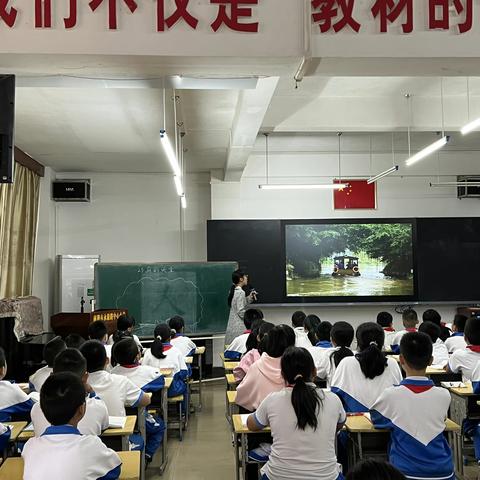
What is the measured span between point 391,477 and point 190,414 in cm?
513

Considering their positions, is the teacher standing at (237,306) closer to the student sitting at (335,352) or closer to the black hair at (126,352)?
the student sitting at (335,352)

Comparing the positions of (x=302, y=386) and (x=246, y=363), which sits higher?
(x=302, y=386)

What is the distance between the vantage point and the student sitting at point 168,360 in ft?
15.8

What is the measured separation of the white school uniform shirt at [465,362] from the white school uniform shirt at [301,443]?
1881 millimetres

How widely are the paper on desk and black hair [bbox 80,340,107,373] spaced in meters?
0.39

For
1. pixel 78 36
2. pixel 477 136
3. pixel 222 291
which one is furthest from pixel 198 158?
pixel 78 36

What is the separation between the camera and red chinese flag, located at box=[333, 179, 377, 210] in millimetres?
8969

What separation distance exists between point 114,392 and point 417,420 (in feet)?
5.41

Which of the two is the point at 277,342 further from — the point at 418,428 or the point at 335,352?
the point at 418,428

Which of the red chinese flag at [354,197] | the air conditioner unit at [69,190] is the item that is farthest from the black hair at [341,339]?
the air conditioner unit at [69,190]

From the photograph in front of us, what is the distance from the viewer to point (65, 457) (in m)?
1.91

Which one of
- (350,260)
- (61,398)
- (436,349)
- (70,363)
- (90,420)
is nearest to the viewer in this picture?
(61,398)

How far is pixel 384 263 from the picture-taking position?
28.8 ft

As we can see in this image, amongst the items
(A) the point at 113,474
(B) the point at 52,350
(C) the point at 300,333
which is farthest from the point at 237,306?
(A) the point at 113,474
